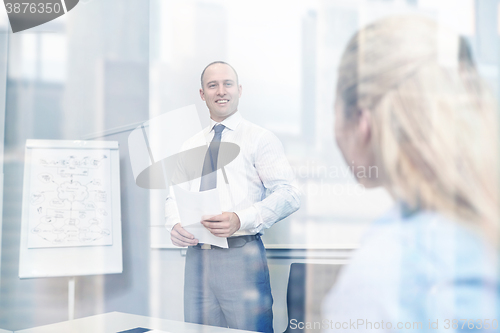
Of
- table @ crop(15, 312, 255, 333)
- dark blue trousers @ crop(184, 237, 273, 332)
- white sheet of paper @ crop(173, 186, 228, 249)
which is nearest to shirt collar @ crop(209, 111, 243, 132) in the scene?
white sheet of paper @ crop(173, 186, 228, 249)

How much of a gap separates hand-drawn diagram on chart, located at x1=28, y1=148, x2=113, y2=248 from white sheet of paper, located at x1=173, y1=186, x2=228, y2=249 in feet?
1.89

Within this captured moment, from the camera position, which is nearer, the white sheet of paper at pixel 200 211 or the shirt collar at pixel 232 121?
the white sheet of paper at pixel 200 211

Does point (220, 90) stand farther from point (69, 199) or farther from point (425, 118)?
point (425, 118)

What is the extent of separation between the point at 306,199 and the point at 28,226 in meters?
1.43

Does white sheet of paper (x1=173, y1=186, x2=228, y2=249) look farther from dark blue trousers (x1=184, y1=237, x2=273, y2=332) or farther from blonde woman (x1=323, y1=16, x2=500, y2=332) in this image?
blonde woman (x1=323, y1=16, x2=500, y2=332)

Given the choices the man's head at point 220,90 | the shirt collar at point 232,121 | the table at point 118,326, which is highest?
the man's head at point 220,90

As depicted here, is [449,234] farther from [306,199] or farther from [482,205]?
[306,199]

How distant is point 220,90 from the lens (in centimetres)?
193

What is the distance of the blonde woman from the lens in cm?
57

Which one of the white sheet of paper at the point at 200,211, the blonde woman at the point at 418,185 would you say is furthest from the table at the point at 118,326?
the blonde woman at the point at 418,185

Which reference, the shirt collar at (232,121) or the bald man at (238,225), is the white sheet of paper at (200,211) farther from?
the shirt collar at (232,121)

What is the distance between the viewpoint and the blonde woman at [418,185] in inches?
22.6

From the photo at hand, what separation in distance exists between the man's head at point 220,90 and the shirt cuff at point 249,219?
0.50 m

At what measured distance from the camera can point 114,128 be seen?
2264 mm
